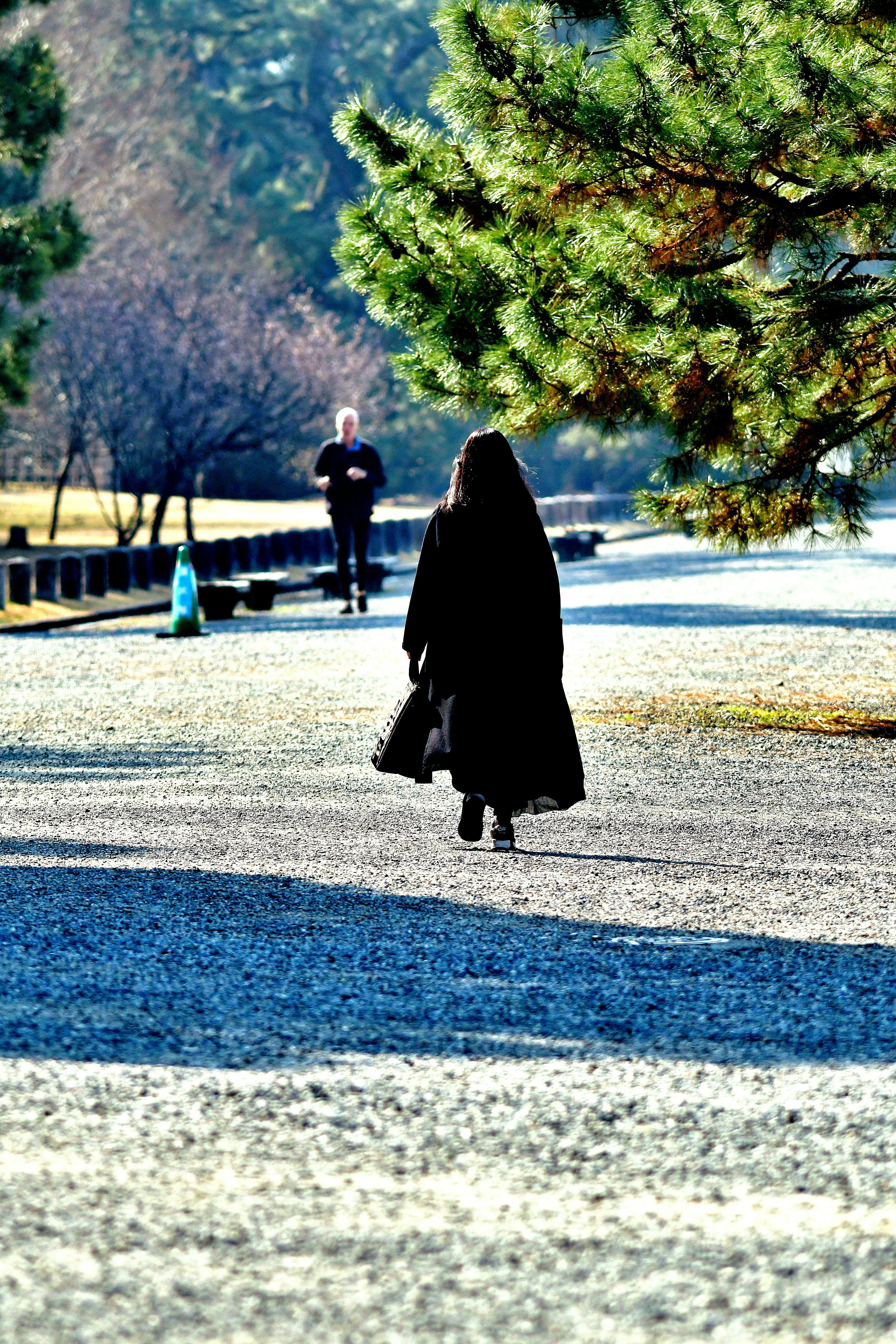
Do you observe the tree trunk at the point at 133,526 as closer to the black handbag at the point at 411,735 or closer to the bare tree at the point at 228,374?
the bare tree at the point at 228,374

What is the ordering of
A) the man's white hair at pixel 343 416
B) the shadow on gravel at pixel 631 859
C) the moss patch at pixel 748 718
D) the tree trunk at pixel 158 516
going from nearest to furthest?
the shadow on gravel at pixel 631 859
the moss patch at pixel 748 718
the man's white hair at pixel 343 416
the tree trunk at pixel 158 516

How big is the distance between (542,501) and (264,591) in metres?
21.3

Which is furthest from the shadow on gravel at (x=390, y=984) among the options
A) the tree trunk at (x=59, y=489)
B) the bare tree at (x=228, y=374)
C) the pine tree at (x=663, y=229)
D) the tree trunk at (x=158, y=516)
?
the tree trunk at (x=59, y=489)

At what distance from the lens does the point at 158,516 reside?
29891mm

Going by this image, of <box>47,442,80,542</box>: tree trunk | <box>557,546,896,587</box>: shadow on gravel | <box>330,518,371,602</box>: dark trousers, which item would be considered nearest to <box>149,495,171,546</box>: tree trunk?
<box>47,442,80,542</box>: tree trunk

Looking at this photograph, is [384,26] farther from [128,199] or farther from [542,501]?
[542,501]

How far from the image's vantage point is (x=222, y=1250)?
10.3 feet

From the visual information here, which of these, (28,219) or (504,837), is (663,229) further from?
(28,219)

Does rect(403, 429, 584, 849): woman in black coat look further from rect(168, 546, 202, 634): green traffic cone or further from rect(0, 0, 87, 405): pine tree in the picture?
rect(0, 0, 87, 405): pine tree

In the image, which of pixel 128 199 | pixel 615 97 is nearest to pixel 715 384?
pixel 615 97

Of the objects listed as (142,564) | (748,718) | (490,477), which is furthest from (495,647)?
(142,564)

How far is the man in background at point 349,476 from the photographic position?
55.7 feet

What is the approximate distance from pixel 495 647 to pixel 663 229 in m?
3.53

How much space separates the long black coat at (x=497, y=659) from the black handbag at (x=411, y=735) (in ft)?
0.21
